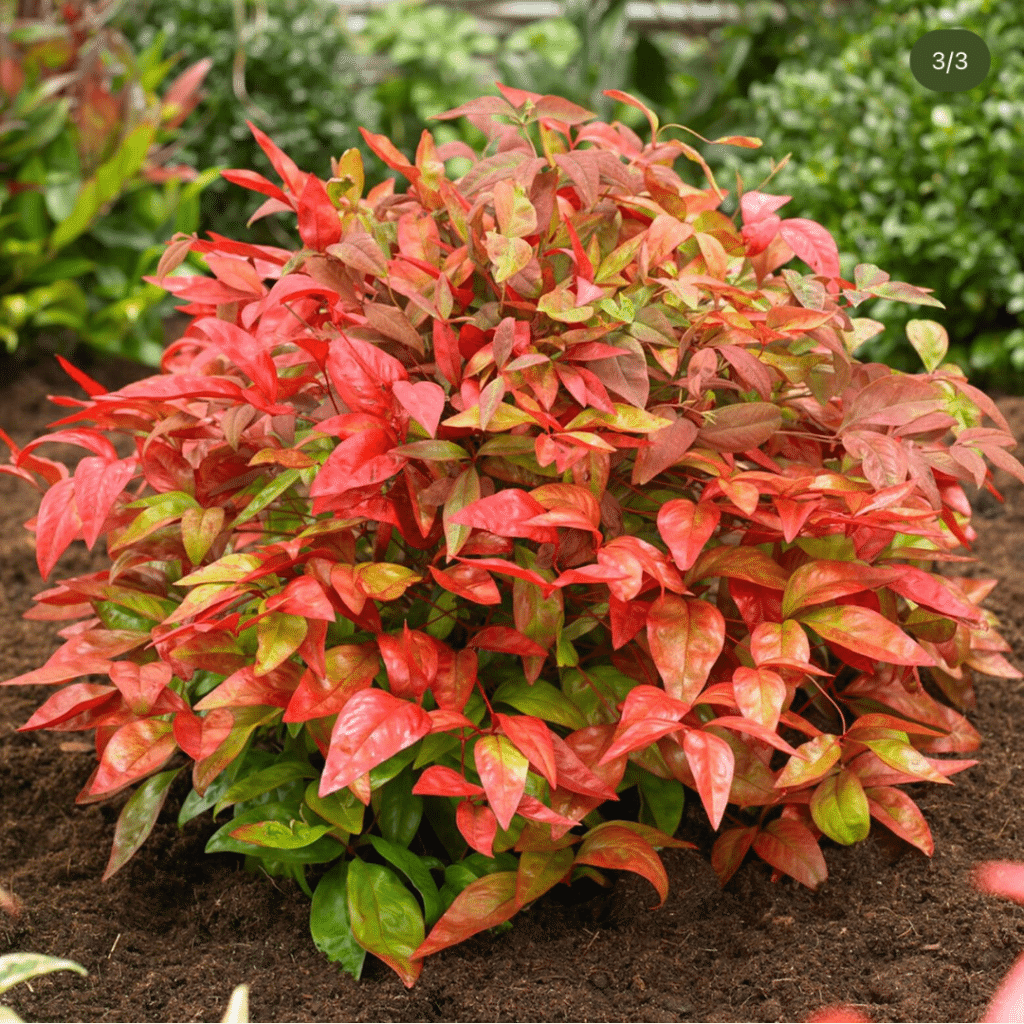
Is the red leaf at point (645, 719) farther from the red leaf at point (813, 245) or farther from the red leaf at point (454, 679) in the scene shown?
the red leaf at point (813, 245)

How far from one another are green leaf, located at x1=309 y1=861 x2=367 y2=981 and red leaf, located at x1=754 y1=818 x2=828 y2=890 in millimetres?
481

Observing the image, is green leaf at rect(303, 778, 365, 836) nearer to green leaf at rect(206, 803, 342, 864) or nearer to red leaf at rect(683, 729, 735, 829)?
green leaf at rect(206, 803, 342, 864)

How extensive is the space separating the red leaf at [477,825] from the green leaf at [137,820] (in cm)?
37

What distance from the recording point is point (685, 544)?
1.12 meters

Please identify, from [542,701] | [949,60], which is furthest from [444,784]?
[949,60]

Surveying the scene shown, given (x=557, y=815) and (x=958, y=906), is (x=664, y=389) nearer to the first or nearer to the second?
(x=557, y=815)

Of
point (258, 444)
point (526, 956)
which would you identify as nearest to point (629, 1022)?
point (526, 956)

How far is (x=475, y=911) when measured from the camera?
48.1 inches

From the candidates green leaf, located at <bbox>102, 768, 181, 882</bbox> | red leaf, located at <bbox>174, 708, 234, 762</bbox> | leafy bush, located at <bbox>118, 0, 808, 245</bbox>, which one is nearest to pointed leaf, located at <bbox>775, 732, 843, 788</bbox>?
red leaf, located at <bbox>174, 708, 234, 762</bbox>

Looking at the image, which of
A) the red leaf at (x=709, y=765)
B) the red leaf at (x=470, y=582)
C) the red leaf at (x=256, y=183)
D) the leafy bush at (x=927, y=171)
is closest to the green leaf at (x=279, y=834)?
the red leaf at (x=470, y=582)

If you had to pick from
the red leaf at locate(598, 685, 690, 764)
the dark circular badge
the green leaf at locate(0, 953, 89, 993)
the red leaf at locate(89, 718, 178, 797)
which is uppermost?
the dark circular badge

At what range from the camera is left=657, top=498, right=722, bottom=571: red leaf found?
3.65 ft

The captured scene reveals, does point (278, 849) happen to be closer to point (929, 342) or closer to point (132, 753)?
point (132, 753)

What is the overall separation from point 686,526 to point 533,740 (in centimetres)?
26
